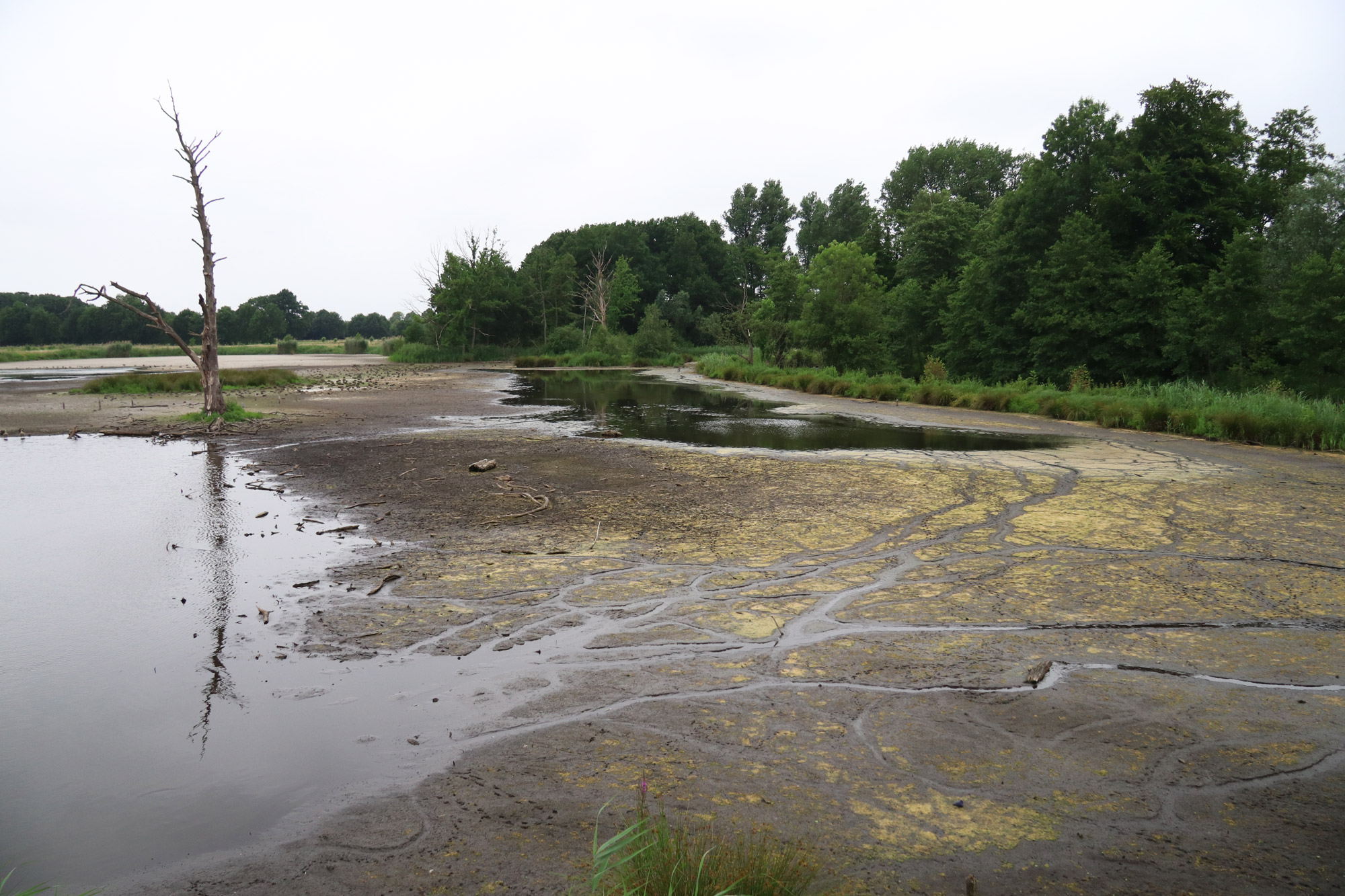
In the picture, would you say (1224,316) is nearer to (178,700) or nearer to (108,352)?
(178,700)

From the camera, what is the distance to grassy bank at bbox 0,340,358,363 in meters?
66.7

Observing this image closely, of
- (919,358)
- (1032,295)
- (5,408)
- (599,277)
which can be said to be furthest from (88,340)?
(1032,295)

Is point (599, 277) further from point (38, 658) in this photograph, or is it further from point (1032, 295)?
point (38, 658)

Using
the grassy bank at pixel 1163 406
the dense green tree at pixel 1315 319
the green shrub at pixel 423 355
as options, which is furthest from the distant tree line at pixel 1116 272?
the green shrub at pixel 423 355

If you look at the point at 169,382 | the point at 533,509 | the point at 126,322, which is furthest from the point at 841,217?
the point at 126,322

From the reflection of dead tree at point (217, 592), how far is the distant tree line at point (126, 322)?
2734 inches

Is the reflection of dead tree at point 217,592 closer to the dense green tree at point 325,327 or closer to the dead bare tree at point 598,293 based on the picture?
the dead bare tree at point 598,293

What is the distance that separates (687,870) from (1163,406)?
19.7m

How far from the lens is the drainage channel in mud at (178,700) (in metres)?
3.23

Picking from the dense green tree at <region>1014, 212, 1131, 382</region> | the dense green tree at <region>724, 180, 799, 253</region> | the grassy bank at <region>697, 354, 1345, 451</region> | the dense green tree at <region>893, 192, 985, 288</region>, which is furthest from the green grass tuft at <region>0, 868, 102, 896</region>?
the dense green tree at <region>724, 180, 799, 253</region>

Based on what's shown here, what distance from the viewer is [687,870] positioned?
2.27m

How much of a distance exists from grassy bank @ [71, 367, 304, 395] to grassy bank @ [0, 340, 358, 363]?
4110cm

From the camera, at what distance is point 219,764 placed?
12.1ft

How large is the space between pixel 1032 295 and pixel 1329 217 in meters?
9.60
